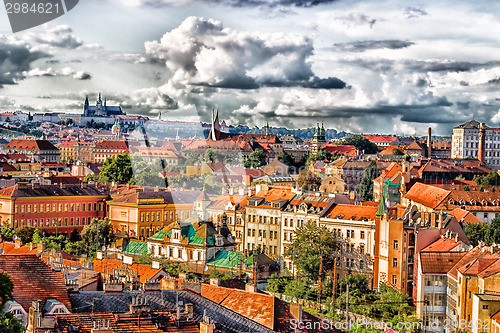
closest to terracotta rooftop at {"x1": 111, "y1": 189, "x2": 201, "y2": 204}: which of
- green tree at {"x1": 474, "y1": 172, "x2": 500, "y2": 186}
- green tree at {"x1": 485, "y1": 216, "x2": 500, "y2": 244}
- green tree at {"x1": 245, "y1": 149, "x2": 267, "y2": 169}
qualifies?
green tree at {"x1": 485, "y1": 216, "x2": 500, "y2": 244}

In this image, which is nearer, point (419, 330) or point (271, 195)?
point (419, 330)

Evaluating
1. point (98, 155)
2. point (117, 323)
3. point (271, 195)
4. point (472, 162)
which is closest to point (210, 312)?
point (117, 323)

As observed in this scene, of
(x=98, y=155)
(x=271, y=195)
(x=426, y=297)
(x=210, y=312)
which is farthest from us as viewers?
(x=98, y=155)

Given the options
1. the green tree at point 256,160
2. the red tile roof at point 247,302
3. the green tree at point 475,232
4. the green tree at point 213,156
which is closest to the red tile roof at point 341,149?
the green tree at point 256,160

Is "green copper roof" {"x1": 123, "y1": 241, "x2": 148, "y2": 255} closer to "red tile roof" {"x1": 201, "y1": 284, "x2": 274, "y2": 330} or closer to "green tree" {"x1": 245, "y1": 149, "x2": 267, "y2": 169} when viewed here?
"red tile roof" {"x1": 201, "y1": 284, "x2": 274, "y2": 330}

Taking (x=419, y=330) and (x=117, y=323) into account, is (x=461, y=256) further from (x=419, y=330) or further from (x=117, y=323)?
(x=117, y=323)

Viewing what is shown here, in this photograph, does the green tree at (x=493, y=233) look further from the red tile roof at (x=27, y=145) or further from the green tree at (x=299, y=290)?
the red tile roof at (x=27, y=145)
